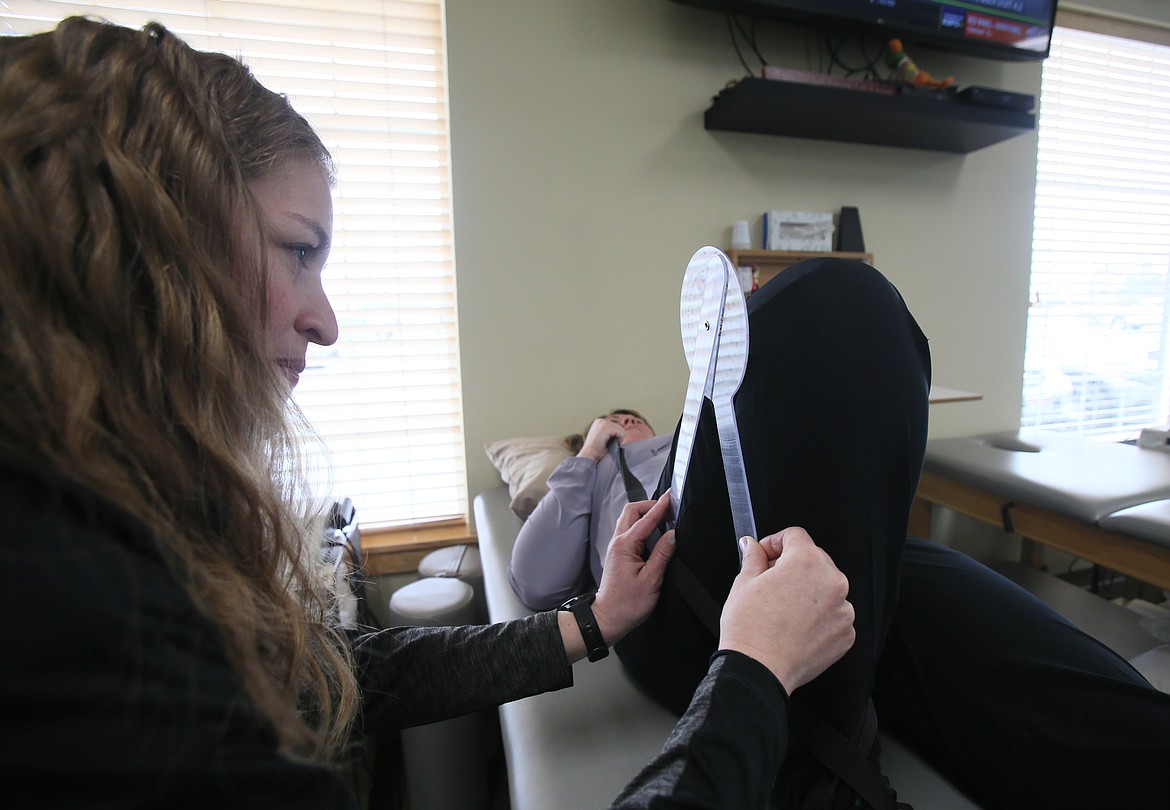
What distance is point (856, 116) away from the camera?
1612 mm

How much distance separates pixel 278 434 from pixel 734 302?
17.3 inches

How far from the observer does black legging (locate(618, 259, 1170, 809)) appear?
53cm

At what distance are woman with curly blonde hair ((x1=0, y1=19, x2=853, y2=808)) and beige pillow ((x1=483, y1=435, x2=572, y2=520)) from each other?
2.44ft

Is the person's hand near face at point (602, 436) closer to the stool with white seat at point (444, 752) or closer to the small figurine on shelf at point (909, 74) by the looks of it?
the stool with white seat at point (444, 752)

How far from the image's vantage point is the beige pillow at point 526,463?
1274 mm

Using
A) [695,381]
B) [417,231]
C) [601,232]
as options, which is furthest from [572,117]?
[695,381]

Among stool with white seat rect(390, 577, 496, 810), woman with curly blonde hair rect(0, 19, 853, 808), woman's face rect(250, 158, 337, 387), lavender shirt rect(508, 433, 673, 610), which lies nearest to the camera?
woman with curly blonde hair rect(0, 19, 853, 808)

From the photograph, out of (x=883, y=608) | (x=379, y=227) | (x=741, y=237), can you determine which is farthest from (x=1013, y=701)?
(x=379, y=227)

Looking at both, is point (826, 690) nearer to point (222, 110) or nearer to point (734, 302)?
point (734, 302)

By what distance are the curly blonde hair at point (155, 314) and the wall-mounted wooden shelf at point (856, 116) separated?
1440 mm

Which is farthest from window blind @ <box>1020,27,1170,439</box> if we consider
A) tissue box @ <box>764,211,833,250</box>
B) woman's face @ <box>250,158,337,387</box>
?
woman's face @ <box>250,158,337,387</box>

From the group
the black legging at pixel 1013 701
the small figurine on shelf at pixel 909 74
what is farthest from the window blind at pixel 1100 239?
the black legging at pixel 1013 701

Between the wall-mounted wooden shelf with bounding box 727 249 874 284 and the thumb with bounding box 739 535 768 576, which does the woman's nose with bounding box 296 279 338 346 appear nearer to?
the thumb with bounding box 739 535 768 576

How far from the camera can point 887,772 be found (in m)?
0.65
